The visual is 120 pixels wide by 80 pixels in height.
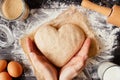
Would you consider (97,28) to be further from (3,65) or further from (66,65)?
(3,65)

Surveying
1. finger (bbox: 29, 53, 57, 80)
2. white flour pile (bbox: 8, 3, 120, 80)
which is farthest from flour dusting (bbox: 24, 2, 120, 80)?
finger (bbox: 29, 53, 57, 80)

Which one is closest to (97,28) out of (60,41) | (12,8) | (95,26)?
(95,26)

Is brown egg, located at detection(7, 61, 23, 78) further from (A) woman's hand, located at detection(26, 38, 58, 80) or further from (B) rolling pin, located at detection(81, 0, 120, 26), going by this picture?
(B) rolling pin, located at detection(81, 0, 120, 26)

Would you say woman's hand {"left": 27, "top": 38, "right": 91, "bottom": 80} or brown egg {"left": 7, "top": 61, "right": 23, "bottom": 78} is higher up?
woman's hand {"left": 27, "top": 38, "right": 91, "bottom": 80}

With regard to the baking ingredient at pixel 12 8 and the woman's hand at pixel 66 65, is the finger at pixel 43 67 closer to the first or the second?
the woman's hand at pixel 66 65

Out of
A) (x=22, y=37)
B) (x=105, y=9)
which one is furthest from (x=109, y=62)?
(x=22, y=37)

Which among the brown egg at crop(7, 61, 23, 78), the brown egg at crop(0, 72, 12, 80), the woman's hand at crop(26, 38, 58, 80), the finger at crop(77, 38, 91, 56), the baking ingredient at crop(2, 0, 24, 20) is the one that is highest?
the baking ingredient at crop(2, 0, 24, 20)
